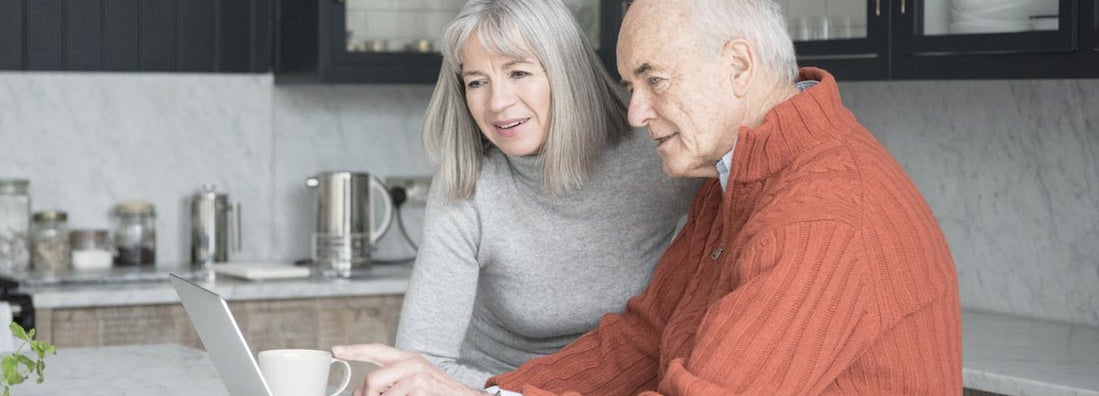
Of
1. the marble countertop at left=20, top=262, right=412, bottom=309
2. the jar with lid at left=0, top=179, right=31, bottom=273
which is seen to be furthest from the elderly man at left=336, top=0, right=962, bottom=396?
the jar with lid at left=0, top=179, right=31, bottom=273

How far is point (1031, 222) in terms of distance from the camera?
320 cm

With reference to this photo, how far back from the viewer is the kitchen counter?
1981mm

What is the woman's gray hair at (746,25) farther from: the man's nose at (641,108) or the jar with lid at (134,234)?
the jar with lid at (134,234)

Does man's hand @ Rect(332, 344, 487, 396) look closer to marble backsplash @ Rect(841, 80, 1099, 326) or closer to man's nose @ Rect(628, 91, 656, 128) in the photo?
man's nose @ Rect(628, 91, 656, 128)

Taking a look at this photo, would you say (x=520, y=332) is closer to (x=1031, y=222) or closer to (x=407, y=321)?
(x=407, y=321)

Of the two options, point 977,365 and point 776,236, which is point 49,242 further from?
point 776,236

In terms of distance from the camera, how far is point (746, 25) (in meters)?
1.62

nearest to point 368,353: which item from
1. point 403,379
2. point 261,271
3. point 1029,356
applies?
point 403,379

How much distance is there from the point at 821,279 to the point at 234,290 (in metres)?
2.45

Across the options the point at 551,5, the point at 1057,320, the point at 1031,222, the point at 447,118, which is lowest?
the point at 1057,320

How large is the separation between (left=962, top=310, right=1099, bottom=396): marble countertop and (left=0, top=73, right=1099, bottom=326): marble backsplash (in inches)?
5.1

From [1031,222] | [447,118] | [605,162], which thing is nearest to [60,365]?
[447,118]

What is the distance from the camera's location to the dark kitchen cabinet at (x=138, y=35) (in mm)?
3938

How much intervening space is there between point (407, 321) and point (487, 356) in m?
0.24
